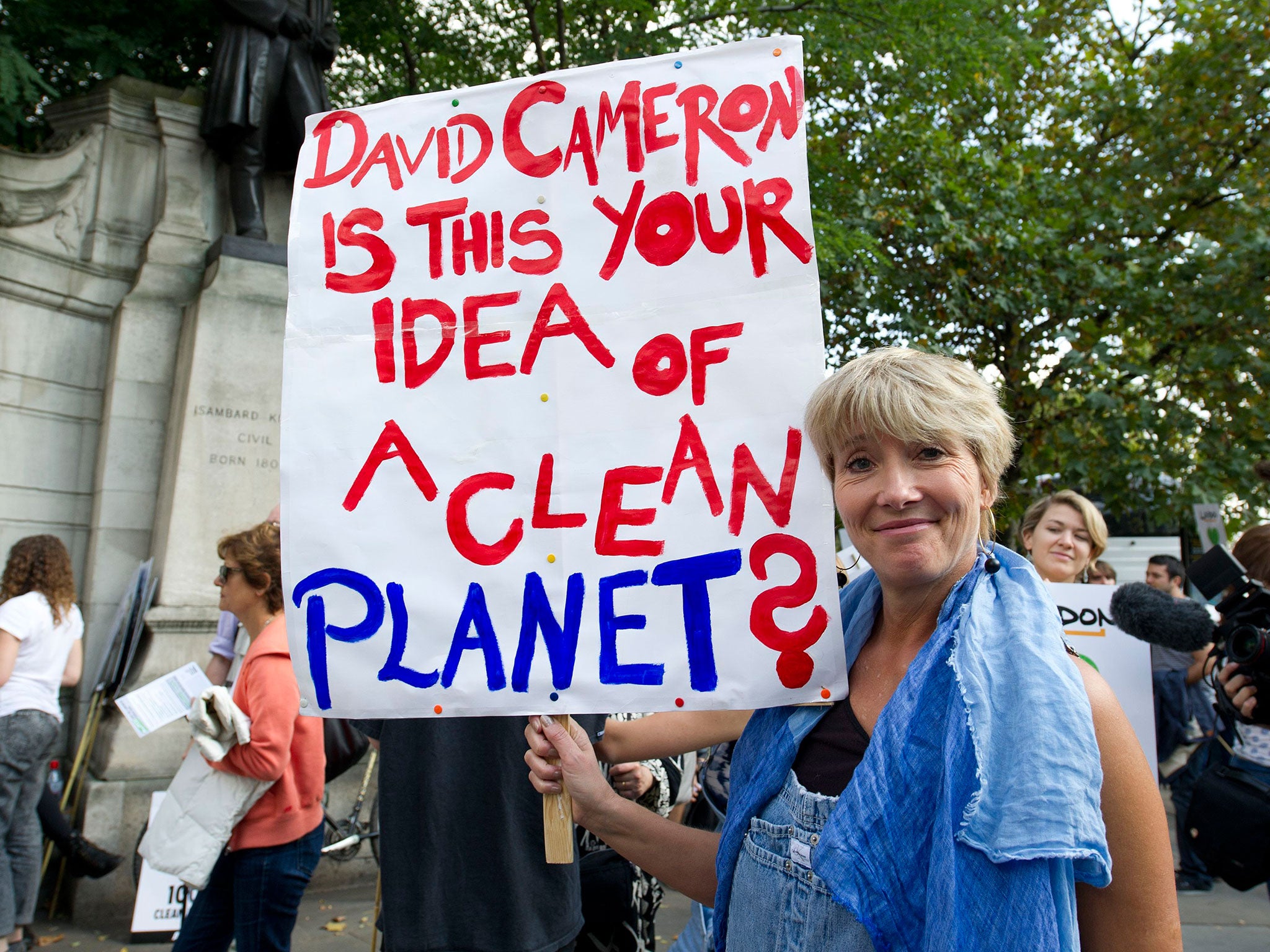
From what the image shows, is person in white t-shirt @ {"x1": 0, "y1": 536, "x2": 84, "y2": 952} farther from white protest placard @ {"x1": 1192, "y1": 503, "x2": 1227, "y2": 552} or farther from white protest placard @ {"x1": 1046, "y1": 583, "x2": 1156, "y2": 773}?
white protest placard @ {"x1": 1192, "y1": 503, "x2": 1227, "y2": 552}

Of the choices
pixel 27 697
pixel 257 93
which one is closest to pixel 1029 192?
pixel 257 93

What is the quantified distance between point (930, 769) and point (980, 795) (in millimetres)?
107

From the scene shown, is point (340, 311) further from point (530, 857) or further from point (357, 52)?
point (357, 52)

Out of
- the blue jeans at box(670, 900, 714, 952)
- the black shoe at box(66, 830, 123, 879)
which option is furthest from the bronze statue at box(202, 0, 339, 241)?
the blue jeans at box(670, 900, 714, 952)

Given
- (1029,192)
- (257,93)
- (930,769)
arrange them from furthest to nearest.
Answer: (1029,192)
(257,93)
(930,769)

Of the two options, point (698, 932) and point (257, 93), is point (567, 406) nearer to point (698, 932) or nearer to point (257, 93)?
point (698, 932)

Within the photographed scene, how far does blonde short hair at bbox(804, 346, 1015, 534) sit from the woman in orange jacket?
2148 mm

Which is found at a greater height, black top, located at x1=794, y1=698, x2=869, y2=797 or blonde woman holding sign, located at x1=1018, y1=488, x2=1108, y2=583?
blonde woman holding sign, located at x1=1018, y1=488, x2=1108, y2=583

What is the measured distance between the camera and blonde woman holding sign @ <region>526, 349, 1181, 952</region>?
1.21 m

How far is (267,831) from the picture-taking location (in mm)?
3131

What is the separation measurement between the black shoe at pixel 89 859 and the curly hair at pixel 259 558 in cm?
255

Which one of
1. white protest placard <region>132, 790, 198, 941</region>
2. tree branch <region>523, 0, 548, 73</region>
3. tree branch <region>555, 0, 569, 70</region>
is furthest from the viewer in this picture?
tree branch <region>555, 0, 569, 70</region>

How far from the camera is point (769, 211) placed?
1.92 meters

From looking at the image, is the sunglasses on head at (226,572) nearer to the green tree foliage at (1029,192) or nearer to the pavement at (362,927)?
the pavement at (362,927)
